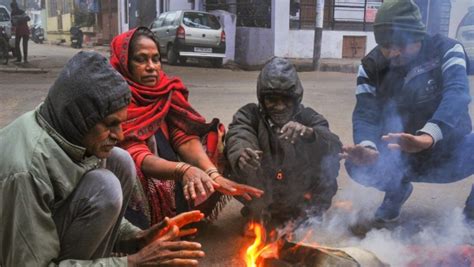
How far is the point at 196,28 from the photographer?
15.6 meters

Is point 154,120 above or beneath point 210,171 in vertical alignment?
above

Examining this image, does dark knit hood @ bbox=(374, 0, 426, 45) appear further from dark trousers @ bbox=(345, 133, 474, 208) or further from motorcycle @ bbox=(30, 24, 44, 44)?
motorcycle @ bbox=(30, 24, 44, 44)

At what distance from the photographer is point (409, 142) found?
3.02 m

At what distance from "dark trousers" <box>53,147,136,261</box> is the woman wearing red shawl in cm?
72

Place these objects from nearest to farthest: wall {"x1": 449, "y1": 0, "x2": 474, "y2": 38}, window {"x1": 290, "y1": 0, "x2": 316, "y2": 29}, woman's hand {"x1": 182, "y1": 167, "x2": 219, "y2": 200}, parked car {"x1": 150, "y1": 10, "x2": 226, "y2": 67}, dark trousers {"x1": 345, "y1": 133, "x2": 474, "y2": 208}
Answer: woman's hand {"x1": 182, "y1": 167, "x2": 219, "y2": 200}, dark trousers {"x1": 345, "y1": 133, "x2": 474, "y2": 208}, wall {"x1": 449, "y1": 0, "x2": 474, "y2": 38}, parked car {"x1": 150, "y1": 10, "x2": 226, "y2": 67}, window {"x1": 290, "y1": 0, "x2": 316, "y2": 29}


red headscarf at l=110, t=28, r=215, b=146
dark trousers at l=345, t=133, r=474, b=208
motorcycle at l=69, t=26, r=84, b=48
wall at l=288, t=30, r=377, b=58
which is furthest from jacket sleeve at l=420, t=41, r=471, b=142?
motorcycle at l=69, t=26, r=84, b=48

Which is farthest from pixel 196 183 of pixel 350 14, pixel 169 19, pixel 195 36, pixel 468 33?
Answer: pixel 350 14

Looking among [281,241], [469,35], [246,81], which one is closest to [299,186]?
[281,241]

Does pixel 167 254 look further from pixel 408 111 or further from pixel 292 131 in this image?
pixel 408 111

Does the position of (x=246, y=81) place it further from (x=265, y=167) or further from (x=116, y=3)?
(x=116, y=3)

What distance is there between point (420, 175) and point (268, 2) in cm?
1434

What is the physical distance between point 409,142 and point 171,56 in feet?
45.9

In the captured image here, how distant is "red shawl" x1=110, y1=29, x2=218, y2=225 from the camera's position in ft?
9.91

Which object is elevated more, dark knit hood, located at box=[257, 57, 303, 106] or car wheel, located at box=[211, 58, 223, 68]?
dark knit hood, located at box=[257, 57, 303, 106]
